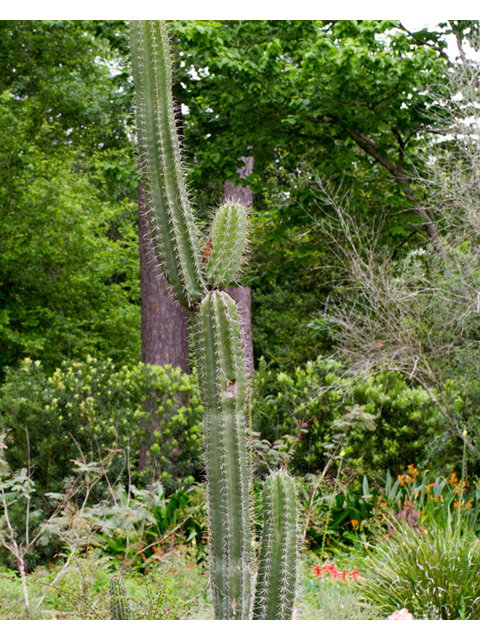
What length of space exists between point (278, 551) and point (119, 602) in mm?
940

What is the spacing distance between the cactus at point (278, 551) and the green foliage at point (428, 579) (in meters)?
1.07

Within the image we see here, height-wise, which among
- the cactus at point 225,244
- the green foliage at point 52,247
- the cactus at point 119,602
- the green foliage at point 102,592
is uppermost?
the green foliage at point 52,247

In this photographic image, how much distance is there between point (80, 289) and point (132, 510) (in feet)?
22.6

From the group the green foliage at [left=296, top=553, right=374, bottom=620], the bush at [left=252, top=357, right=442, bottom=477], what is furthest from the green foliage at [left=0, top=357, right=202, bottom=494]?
the green foliage at [left=296, top=553, right=374, bottom=620]

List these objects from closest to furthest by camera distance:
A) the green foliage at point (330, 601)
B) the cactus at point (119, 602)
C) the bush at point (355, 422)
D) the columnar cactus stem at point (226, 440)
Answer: the columnar cactus stem at point (226, 440) < the cactus at point (119, 602) < the green foliage at point (330, 601) < the bush at point (355, 422)

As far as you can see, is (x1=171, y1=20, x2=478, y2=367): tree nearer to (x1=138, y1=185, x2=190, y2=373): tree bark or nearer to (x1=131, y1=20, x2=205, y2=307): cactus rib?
(x1=138, y1=185, x2=190, y2=373): tree bark

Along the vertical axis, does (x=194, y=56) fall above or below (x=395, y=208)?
above

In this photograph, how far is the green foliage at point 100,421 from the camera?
17.6 ft

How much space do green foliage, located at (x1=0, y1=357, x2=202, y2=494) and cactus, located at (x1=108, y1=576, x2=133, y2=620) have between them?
228 cm

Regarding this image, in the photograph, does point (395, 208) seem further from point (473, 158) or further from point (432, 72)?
point (473, 158)

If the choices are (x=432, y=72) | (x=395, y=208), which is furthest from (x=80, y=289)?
(x=432, y=72)

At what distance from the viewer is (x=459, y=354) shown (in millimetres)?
5527

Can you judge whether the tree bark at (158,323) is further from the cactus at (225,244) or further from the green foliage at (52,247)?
the cactus at (225,244)

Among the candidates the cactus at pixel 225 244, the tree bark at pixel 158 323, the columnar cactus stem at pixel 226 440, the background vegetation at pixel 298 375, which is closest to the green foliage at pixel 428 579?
the background vegetation at pixel 298 375
